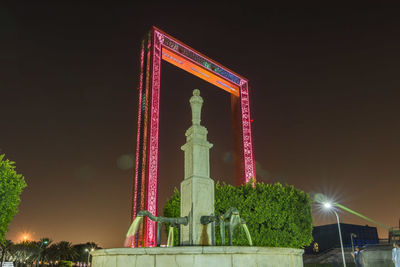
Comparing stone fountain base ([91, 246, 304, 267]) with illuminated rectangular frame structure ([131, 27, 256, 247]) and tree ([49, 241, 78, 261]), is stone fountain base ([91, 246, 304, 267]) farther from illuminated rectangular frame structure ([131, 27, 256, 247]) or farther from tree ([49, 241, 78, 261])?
tree ([49, 241, 78, 261])

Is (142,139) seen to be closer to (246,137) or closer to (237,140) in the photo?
(237,140)

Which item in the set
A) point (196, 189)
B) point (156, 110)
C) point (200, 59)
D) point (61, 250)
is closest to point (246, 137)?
point (200, 59)

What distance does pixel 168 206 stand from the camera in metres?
25.1

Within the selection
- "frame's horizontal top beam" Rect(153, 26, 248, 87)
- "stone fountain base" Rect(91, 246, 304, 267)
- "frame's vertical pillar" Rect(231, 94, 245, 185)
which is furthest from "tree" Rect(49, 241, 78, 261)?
"stone fountain base" Rect(91, 246, 304, 267)

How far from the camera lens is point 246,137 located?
37.9m

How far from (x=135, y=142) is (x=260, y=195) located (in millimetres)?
12048

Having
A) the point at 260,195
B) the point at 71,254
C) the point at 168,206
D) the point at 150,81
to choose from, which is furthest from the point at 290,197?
the point at 71,254

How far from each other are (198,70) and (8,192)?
24.1 m

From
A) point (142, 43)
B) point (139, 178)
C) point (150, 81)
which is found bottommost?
point (139, 178)

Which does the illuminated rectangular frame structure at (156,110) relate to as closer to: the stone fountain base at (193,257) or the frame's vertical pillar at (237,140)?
the frame's vertical pillar at (237,140)

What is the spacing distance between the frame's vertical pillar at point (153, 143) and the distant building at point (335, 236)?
6052cm

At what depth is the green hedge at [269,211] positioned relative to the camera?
2262 cm

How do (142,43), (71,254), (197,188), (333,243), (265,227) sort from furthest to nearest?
(71,254)
(333,243)
(142,43)
(265,227)
(197,188)

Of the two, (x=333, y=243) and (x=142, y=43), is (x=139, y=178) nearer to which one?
(x=142, y=43)
